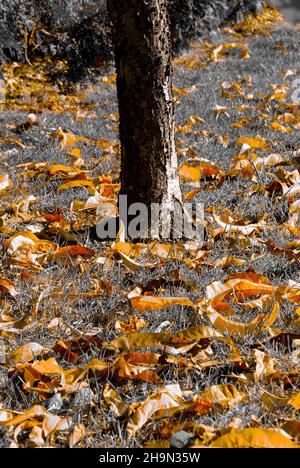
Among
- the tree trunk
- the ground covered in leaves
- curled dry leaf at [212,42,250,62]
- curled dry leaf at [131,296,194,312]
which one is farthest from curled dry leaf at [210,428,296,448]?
curled dry leaf at [212,42,250,62]

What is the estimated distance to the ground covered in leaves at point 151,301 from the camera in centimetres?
192

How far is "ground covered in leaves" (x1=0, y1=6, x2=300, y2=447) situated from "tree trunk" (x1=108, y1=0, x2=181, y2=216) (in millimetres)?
306

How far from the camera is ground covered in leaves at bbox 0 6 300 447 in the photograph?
6.31 feet

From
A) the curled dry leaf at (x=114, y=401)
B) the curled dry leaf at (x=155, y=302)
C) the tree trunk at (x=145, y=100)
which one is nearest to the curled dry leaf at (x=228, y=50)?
the tree trunk at (x=145, y=100)

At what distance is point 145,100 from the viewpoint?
2828 mm

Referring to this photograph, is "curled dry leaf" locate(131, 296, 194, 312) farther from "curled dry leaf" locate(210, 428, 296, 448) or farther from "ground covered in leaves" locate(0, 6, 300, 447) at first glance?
"curled dry leaf" locate(210, 428, 296, 448)

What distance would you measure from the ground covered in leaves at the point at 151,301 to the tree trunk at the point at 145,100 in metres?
0.31

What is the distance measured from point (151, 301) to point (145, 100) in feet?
3.01

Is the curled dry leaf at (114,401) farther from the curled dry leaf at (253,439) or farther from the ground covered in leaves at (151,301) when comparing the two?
the curled dry leaf at (253,439)

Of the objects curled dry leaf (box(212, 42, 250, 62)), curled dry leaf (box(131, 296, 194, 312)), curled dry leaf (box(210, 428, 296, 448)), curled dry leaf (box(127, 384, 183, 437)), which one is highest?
curled dry leaf (box(212, 42, 250, 62))

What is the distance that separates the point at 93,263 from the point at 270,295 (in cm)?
80

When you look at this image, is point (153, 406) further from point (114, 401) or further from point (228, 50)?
point (228, 50)

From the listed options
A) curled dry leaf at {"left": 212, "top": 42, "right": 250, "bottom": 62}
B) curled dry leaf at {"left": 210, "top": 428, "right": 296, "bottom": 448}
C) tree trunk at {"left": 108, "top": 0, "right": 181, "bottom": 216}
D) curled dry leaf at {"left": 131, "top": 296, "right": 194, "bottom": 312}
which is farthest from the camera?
curled dry leaf at {"left": 212, "top": 42, "right": 250, "bottom": 62}

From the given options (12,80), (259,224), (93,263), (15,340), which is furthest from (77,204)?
(12,80)
